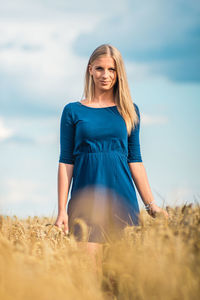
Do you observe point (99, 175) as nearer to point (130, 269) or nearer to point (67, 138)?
point (67, 138)

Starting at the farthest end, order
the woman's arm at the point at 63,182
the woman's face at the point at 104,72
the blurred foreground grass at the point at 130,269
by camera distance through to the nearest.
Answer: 1. the woman's face at the point at 104,72
2. the woman's arm at the point at 63,182
3. the blurred foreground grass at the point at 130,269

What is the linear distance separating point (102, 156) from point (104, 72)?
77 cm

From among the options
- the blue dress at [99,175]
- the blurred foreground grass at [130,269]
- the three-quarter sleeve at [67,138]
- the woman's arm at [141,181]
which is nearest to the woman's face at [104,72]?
the blue dress at [99,175]

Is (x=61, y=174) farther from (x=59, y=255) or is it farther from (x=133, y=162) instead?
(x=59, y=255)

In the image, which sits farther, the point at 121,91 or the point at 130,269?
the point at 121,91

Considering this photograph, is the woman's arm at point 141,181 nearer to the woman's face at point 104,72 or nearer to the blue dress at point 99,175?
the blue dress at point 99,175

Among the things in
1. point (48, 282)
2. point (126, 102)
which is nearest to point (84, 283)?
point (48, 282)

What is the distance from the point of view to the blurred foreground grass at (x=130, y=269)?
1.92 m

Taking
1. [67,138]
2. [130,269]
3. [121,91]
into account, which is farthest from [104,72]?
[130,269]

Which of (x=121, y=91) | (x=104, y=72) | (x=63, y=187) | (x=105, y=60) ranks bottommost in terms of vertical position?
(x=63, y=187)

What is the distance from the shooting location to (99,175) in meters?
3.36

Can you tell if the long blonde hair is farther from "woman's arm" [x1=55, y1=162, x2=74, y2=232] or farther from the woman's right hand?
the woman's right hand

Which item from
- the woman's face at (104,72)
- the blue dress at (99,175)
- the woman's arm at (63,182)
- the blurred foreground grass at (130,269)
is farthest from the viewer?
the woman's face at (104,72)

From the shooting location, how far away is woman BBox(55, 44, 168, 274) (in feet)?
10.9
